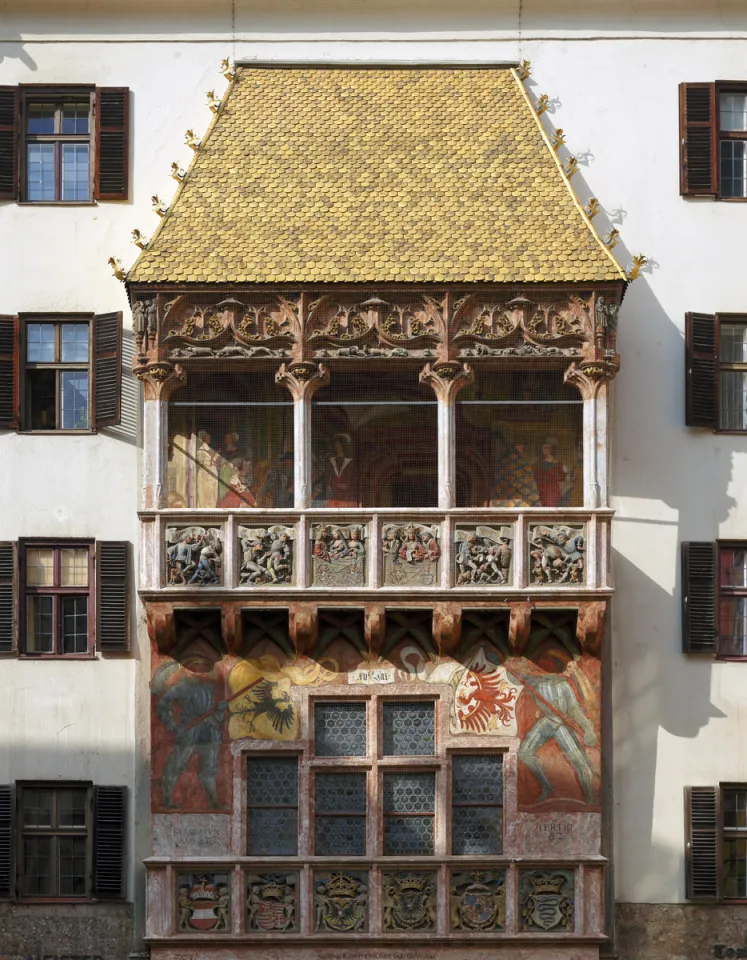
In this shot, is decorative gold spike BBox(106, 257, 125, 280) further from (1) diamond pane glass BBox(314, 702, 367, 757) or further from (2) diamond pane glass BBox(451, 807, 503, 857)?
(2) diamond pane glass BBox(451, 807, 503, 857)

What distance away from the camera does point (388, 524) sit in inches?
965

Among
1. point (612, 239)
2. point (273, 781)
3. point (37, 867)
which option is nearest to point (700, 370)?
point (612, 239)

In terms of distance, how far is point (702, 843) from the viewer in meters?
25.3

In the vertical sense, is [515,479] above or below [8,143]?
below

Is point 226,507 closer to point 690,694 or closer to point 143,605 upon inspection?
point 143,605

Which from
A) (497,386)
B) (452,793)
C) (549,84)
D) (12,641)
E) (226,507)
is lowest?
(452,793)

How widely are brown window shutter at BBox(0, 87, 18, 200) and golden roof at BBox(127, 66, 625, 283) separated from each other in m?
2.49

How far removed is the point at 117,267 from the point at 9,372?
1938 mm

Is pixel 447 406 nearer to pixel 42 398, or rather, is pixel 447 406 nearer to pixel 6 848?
pixel 42 398

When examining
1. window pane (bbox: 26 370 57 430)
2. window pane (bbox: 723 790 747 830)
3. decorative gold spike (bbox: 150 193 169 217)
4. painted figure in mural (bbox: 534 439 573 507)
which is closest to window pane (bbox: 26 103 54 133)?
decorative gold spike (bbox: 150 193 169 217)

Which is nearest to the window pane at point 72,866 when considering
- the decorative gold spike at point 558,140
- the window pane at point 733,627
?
the window pane at point 733,627

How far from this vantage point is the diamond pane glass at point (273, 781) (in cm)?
2484

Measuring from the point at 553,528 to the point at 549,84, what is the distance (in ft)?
20.8

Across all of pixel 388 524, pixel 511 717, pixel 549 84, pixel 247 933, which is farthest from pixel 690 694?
pixel 549 84
